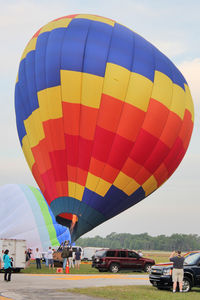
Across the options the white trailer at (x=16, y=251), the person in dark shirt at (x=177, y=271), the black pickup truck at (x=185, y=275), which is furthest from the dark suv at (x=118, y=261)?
the person in dark shirt at (x=177, y=271)

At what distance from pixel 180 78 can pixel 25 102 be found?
27.9 feet

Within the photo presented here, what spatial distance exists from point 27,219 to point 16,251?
1005 cm

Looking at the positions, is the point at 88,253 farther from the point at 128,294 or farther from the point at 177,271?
the point at 128,294

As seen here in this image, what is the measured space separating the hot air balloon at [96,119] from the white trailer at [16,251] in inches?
243

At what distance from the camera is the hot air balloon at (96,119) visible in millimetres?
23469

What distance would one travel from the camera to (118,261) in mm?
31828

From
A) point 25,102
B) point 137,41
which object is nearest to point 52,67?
point 25,102

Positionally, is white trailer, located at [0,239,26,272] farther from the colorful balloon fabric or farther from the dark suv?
the colorful balloon fabric

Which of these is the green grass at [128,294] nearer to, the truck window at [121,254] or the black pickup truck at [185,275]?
the black pickup truck at [185,275]

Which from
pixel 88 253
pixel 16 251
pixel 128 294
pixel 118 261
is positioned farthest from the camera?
pixel 88 253

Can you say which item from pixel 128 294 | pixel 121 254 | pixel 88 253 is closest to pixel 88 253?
pixel 88 253

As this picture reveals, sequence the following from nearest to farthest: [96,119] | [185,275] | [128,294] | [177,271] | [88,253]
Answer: [128,294], [177,271], [185,275], [96,119], [88,253]

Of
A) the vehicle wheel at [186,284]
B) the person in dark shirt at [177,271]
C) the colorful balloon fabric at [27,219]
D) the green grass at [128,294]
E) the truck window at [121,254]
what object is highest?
the colorful balloon fabric at [27,219]

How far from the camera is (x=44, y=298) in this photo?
15109 millimetres
